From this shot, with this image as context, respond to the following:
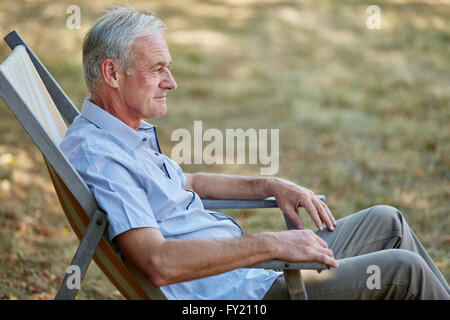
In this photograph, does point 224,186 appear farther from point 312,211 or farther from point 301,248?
point 301,248

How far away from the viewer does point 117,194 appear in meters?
2.07

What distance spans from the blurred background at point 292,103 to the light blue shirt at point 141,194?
149cm

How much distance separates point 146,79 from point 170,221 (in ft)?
2.01

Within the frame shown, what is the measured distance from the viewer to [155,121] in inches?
276

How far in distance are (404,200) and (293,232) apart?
3.15m

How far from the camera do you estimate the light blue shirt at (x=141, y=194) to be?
2.08 metres

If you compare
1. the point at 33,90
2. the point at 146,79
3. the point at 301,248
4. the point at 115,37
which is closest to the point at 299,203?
the point at 301,248

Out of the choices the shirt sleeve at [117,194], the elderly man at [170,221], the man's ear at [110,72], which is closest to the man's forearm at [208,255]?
the elderly man at [170,221]

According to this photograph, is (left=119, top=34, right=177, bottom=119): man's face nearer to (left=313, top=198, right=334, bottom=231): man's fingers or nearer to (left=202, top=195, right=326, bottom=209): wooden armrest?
(left=202, top=195, right=326, bottom=209): wooden armrest

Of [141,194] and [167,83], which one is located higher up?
[167,83]

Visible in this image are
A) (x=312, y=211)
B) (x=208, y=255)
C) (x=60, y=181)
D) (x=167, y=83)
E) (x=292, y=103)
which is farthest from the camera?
(x=292, y=103)

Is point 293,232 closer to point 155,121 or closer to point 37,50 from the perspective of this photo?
point 155,121

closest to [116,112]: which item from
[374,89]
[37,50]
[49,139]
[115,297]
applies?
[49,139]

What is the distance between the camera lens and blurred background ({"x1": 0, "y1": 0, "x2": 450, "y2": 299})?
4.59 metres
